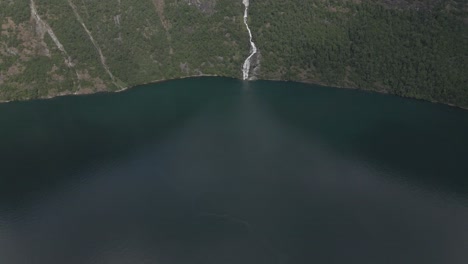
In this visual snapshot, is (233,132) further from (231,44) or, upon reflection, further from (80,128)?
(231,44)

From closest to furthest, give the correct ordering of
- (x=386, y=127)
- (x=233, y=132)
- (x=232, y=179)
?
(x=232, y=179) < (x=233, y=132) < (x=386, y=127)

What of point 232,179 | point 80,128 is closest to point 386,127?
point 232,179

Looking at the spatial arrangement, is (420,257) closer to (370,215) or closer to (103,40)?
(370,215)

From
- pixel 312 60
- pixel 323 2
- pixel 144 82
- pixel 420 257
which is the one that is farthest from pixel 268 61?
pixel 420 257

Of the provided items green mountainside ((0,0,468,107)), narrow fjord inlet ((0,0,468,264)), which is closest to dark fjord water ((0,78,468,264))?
narrow fjord inlet ((0,0,468,264))

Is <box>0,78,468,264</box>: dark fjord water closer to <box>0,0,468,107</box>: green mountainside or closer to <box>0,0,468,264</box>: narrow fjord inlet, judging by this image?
<box>0,0,468,264</box>: narrow fjord inlet

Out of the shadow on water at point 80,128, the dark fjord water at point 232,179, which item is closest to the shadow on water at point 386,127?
the dark fjord water at point 232,179
